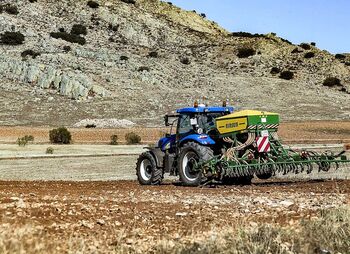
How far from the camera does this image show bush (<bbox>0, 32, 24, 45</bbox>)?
229ft

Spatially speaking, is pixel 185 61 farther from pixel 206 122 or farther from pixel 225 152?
pixel 225 152

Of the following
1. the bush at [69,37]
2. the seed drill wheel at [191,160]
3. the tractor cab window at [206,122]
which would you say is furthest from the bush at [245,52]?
the seed drill wheel at [191,160]

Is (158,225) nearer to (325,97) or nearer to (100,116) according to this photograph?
(100,116)

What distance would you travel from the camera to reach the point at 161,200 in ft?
43.6

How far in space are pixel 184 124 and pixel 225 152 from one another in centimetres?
187

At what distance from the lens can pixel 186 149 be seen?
56.3ft

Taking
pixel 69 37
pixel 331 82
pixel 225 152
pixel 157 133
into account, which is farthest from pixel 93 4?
pixel 225 152

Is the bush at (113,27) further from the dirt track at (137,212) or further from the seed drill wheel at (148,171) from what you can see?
the dirt track at (137,212)

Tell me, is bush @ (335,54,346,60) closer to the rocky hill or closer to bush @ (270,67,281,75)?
the rocky hill

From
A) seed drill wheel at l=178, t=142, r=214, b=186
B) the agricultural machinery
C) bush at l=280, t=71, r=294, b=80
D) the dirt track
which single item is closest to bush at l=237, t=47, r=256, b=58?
bush at l=280, t=71, r=294, b=80

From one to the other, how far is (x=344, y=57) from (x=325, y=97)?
2189cm

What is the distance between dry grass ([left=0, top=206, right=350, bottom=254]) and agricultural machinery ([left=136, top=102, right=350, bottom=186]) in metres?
6.63

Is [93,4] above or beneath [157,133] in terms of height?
above

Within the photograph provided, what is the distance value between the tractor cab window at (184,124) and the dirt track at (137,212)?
276 centimetres
